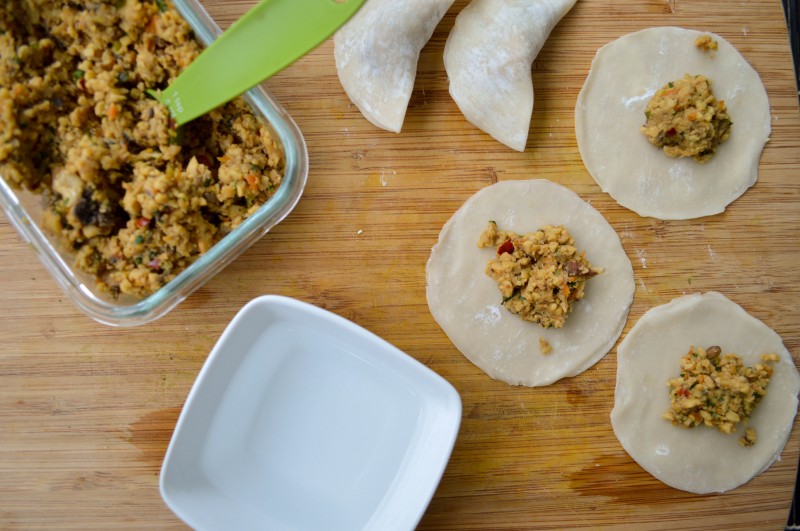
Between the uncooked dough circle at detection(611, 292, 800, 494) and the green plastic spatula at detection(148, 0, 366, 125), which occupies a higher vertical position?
the green plastic spatula at detection(148, 0, 366, 125)

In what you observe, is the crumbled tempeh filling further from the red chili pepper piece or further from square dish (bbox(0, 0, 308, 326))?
square dish (bbox(0, 0, 308, 326))

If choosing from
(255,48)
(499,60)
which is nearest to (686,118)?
(499,60)

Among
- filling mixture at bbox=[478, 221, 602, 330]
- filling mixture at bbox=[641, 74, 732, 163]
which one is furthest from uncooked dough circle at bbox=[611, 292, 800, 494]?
filling mixture at bbox=[641, 74, 732, 163]

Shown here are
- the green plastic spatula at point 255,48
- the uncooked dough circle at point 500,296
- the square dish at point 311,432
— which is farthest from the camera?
the uncooked dough circle at point 500,296

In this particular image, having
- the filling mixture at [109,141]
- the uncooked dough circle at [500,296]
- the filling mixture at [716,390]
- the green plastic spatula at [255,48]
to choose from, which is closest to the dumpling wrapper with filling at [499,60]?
the uncooked dough circle at [500,296]

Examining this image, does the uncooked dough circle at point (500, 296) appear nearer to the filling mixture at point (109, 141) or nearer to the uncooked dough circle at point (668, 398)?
the uncooked dough circle at point (668, 398)
